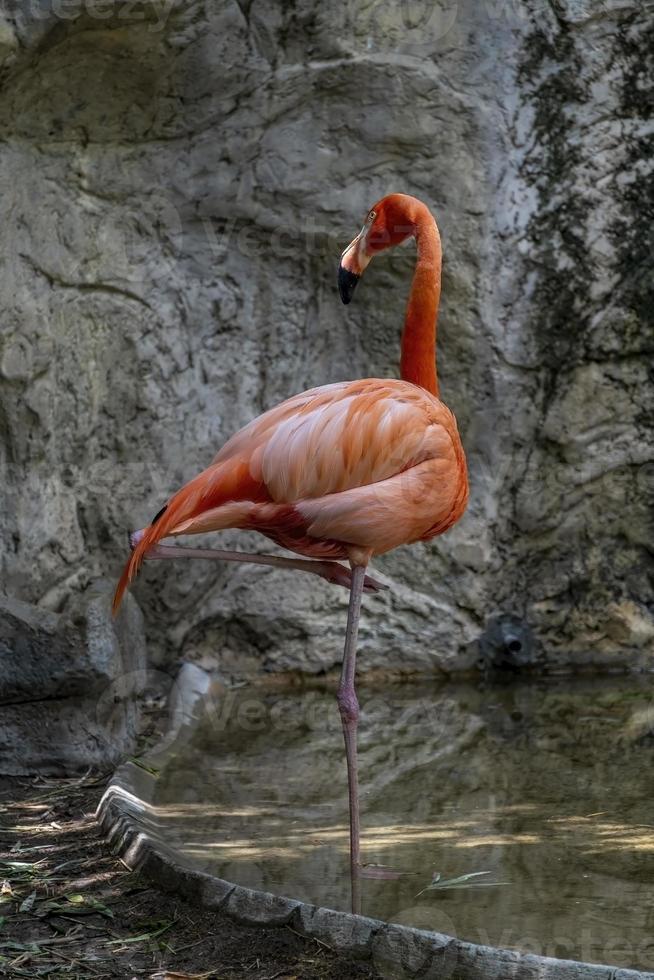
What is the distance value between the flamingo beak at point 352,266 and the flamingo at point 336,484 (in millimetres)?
301

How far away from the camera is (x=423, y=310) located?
3406mm

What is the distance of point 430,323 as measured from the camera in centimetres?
342

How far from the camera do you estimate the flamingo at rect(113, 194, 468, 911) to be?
3.09 meters

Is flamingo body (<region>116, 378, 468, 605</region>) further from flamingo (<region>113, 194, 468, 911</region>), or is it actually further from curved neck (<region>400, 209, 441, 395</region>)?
curved neck (<region>400, 209, 441, 395</region>)

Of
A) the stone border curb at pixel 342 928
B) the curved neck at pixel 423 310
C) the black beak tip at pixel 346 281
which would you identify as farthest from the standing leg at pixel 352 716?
the black beak tip at pixel 346 281

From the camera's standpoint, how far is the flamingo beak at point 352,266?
11.1 feet

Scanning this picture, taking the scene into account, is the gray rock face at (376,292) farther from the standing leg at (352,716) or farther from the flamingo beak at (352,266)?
the standing leg at (352,716)

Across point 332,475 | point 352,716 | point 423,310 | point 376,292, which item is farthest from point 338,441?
point 376,292

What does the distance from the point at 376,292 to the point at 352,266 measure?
1.79 m

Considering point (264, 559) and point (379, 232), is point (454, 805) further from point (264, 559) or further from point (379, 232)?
point (379, 232)

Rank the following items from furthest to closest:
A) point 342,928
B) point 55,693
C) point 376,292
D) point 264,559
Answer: point 376,292 → point 55,693 → point 264,559 → point 342,928

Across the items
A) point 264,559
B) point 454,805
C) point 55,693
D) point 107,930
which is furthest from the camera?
point 55,693

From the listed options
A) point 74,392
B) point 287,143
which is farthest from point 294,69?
point 74,392

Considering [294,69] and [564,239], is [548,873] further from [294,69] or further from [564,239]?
[294,69]
